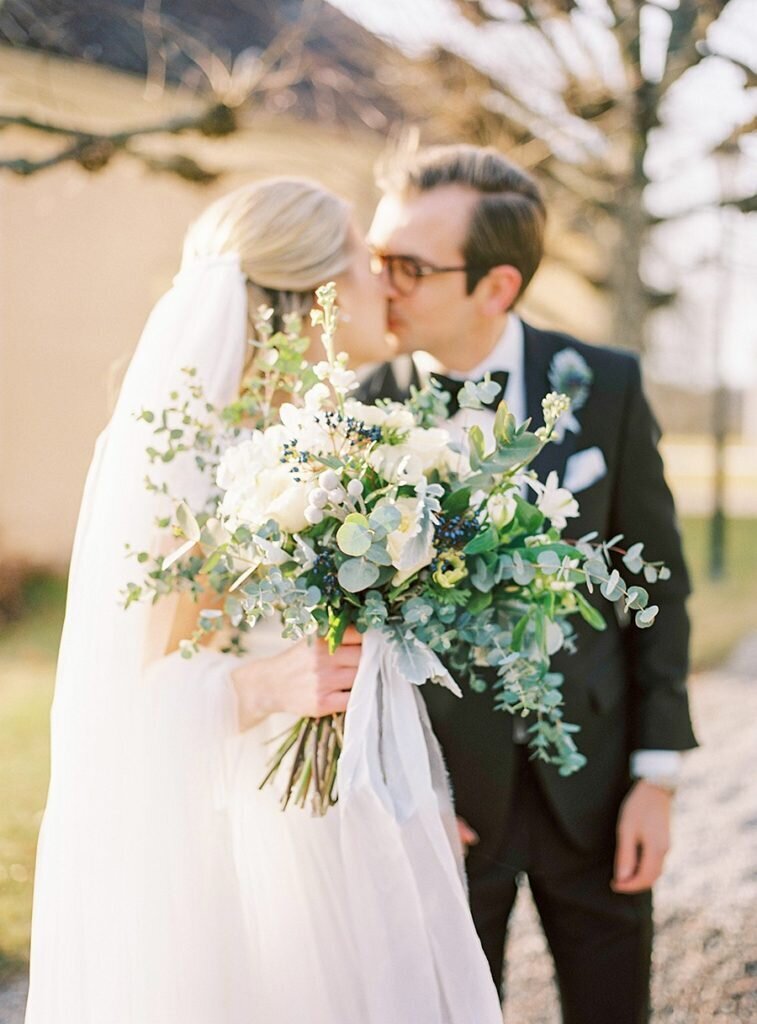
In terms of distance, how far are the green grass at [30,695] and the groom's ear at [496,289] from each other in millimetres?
2901

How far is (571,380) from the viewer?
8.86ft

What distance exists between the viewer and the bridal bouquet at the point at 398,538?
6.01 feet

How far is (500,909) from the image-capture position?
266 cm

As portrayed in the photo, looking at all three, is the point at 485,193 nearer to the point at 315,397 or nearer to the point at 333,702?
the point at 315,397

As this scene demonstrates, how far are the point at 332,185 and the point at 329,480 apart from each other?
9608mm

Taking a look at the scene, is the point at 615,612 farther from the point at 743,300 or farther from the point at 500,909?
the point at 743,300

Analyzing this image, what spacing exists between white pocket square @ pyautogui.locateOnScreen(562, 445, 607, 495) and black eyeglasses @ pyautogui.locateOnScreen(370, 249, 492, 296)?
59 centimetres

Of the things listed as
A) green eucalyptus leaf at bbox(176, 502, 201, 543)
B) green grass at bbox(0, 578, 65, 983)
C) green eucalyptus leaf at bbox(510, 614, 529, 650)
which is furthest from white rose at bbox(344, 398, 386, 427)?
green grass at bbox(0, 578, 65, 983)

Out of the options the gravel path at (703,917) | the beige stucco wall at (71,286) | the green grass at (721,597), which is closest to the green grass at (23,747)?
the beige stucco wall at (71,286)

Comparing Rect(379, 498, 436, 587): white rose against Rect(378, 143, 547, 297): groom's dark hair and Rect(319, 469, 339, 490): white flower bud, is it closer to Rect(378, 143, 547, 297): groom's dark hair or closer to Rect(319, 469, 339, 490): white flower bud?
Rect(319, 469, 339, 490): white flower bud

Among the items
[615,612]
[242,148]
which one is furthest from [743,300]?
[615,612]

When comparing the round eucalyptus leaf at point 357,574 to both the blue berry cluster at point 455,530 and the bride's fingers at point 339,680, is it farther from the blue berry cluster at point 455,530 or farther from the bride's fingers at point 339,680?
the bride's fingers at point 339,680

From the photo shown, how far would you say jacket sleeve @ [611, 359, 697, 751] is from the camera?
2652 millimetres

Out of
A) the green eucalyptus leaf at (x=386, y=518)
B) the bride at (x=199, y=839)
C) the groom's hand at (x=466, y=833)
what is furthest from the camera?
the groom's hand at (x=466, y=833)
